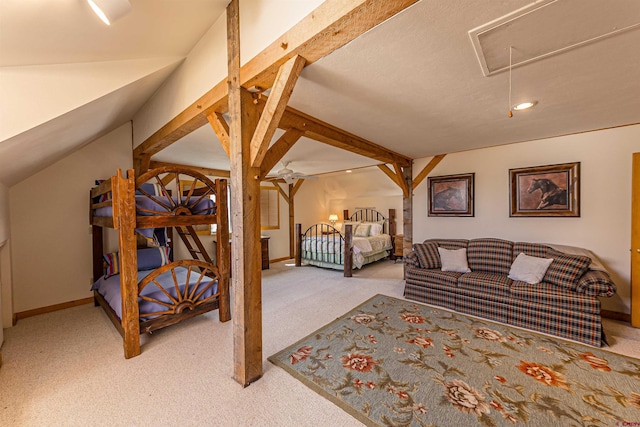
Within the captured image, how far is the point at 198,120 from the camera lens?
2.48 m

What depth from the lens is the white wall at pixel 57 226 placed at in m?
3.24

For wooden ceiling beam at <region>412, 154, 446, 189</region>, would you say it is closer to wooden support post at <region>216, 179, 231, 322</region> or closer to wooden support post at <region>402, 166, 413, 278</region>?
wooden support post at <region>402, 166, 413, 278</region>

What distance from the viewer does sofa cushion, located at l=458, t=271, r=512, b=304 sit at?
2.98 m

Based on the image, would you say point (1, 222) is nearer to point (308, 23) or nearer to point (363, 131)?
point (308, 23)

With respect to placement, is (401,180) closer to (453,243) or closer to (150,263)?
(453,243)

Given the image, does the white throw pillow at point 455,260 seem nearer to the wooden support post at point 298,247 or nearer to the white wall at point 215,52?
the wooden support post at point 298,247

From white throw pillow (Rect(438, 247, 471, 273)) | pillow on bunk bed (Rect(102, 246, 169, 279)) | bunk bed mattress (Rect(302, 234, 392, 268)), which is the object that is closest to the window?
bunk bed mattress (Rect(302, 234, 392, 268))

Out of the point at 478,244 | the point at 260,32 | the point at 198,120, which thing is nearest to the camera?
the point at 260,32

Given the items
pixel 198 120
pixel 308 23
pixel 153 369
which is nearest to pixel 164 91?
pixel 198 120

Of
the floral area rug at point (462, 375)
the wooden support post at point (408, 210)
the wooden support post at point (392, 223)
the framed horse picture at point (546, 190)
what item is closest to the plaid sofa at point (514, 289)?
the floral area rug at point (462, 375)

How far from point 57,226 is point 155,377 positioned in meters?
3.09

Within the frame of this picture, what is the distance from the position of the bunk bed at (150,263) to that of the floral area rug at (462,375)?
128cm

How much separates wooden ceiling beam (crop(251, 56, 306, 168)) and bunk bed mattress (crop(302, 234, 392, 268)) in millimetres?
3878

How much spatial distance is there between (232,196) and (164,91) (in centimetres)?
209
